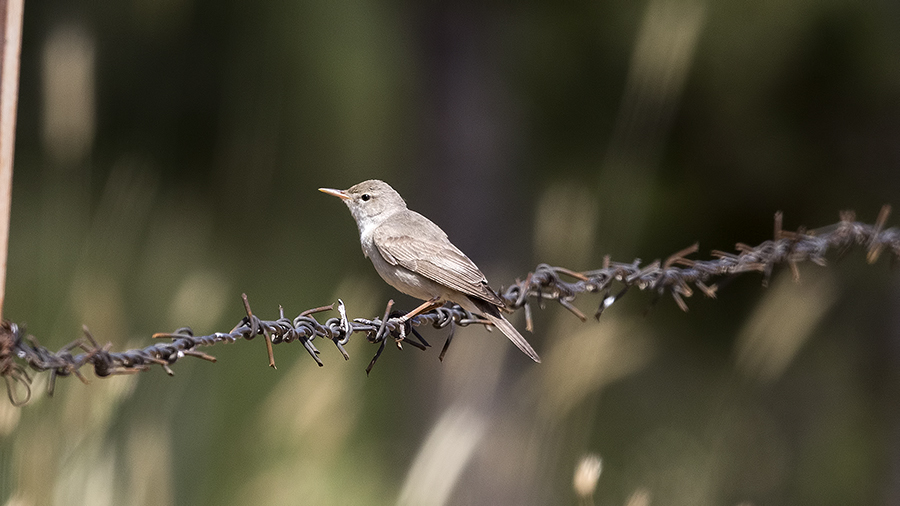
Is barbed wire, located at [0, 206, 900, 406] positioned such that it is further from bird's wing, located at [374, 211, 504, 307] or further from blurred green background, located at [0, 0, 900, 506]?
blurred green background, located at [0, 0, 900, 506]

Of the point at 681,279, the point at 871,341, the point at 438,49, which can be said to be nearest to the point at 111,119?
the point at 438,49

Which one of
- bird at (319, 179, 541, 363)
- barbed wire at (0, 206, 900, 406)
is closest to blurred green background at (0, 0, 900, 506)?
bird at (319, 179, 541, 363)

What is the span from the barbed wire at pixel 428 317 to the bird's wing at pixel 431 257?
0.26 metres

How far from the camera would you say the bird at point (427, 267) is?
11.0 feet

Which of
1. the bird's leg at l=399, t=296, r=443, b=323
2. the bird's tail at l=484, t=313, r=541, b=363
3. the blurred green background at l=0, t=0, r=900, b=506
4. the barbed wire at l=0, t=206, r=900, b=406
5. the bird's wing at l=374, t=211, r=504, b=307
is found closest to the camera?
the barbed wire at l=0, t=206, r=900, b=406

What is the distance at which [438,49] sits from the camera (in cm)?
683

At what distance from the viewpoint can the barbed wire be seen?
1642 mm

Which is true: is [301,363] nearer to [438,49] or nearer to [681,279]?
[681,279]

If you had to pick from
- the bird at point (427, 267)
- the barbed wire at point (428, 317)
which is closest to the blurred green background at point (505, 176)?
the bird at point (427, 267)

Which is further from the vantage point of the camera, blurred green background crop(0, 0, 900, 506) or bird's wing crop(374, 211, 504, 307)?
blurred green background crop(0, 0, 900, 506)

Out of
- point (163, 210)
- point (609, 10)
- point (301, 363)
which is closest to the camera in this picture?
point (301, 363)

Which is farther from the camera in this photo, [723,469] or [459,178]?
[459,178]

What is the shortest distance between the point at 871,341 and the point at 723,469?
3.82m

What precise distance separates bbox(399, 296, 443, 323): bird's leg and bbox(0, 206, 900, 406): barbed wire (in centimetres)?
3
